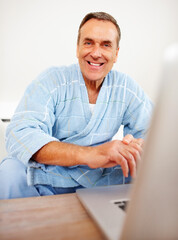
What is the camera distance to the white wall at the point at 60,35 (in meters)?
1.65

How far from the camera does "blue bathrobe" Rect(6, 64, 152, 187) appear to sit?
0.81 metres

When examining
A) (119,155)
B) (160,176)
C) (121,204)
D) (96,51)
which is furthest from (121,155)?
(96,51)

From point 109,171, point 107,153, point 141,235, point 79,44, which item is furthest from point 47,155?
point 79,44

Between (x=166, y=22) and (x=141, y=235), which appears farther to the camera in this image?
(x=166, y=22)

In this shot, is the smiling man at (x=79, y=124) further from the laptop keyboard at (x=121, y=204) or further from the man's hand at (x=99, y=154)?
the laptop keyboard at (x=121, y=204)

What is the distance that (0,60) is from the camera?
1.64 metres

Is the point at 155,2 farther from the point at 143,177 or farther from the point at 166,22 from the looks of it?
the point at 143,177

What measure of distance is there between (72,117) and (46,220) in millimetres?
656

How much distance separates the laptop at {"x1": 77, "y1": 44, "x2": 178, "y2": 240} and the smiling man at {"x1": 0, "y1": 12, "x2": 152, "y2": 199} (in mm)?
381

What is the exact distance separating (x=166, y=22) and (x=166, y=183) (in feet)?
7.14

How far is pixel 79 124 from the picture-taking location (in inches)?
40.8

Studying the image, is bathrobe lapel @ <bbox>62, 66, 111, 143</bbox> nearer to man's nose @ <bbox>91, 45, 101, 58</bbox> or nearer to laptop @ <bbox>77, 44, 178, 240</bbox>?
man's nose @ <bbox>91, 45, 101, 58</bbox>

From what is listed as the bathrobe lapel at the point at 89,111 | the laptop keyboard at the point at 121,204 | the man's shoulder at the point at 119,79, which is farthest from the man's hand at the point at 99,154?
the man's shoulder at the point at 119,79

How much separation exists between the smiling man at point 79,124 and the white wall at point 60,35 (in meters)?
0.65
